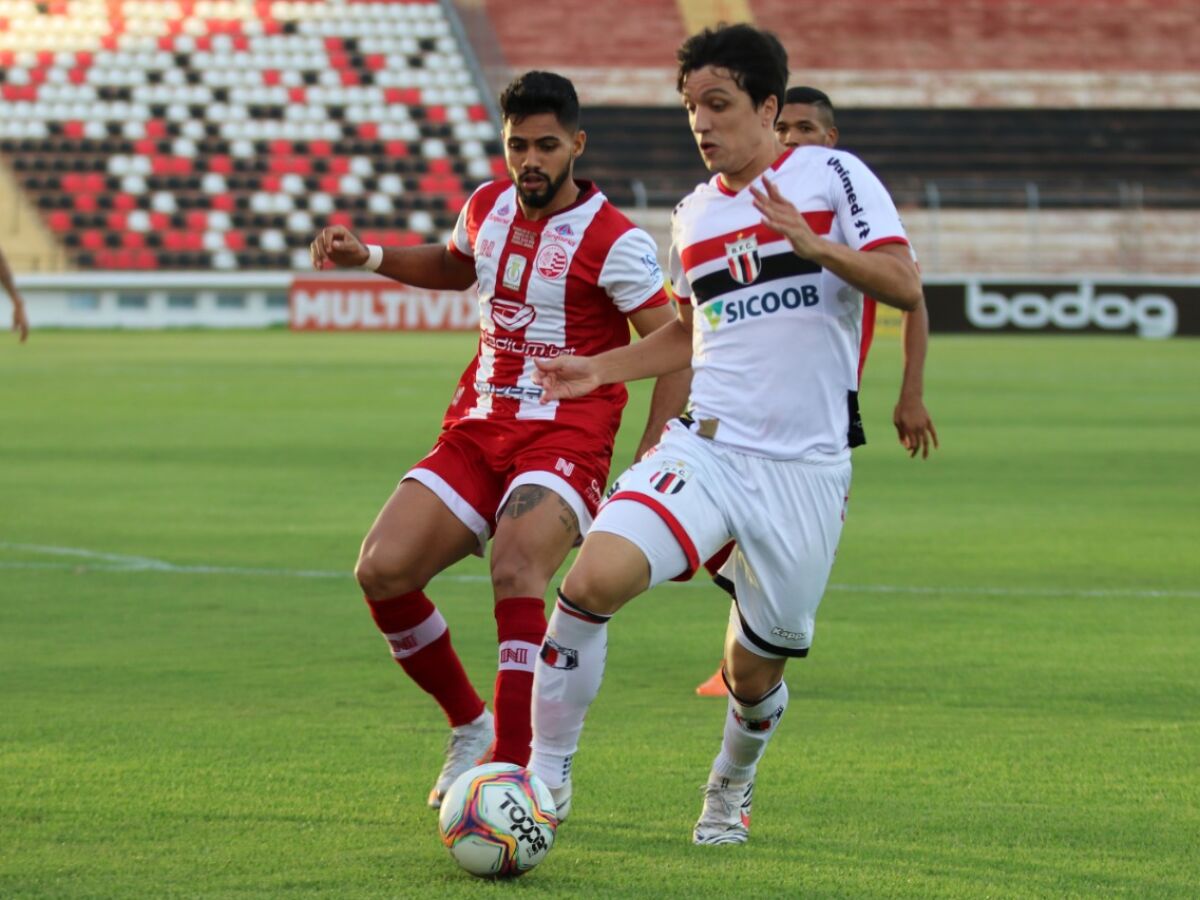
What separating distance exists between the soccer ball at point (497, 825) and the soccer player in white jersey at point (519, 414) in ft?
2.06

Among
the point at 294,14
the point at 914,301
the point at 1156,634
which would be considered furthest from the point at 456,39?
the point at 914,301

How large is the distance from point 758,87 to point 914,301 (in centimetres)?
61

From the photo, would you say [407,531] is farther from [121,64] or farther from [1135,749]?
[121,64]

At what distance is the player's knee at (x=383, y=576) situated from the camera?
530 cm

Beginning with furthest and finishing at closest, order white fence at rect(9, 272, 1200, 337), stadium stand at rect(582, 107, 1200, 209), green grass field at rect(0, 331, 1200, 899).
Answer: stadium stand at rect(582, 107, 1200, 209) < white fence at rect(9, 272, 1200, 337) < green grass field at rect(0, 331, 1200, 899)

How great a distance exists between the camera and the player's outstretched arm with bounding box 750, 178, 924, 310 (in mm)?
4344

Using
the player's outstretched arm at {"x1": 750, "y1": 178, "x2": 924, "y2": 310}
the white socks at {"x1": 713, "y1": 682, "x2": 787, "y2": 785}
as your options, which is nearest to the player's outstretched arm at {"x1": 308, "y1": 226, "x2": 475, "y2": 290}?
the player's outstretched arm at {"x1": 750, "y1": 178, "x2": 924, "y2": 310}

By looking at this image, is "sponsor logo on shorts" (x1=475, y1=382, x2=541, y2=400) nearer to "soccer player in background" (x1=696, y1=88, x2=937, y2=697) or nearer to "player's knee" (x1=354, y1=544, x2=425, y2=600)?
"player's knee" (x1=354, y1=544, x2=425, y2=600)

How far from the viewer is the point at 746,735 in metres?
4.81

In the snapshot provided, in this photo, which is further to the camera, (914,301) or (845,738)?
(845,738)

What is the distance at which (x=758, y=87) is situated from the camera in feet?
15.5

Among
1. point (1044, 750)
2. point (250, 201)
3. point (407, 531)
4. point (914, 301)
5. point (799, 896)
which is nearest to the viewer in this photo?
point (799, 896)

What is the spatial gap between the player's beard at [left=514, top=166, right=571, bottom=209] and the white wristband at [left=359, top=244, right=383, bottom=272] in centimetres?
53

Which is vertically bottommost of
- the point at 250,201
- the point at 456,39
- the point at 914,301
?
the point at 250,201
